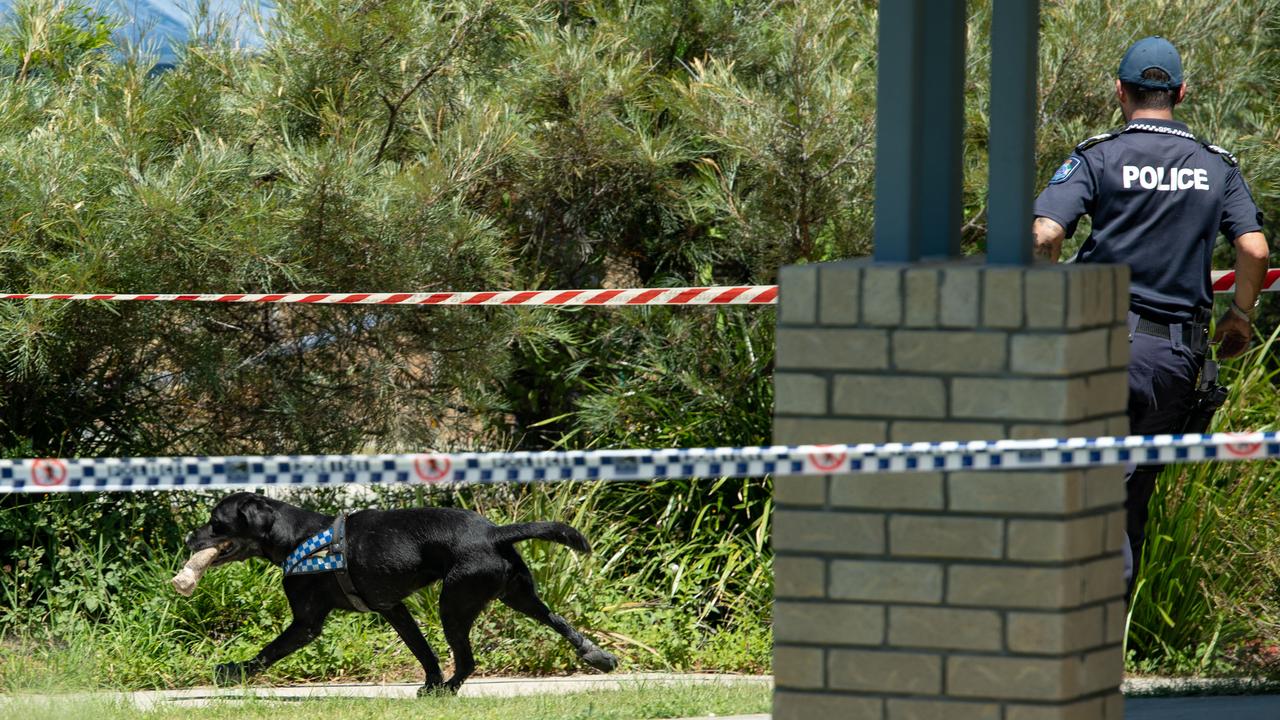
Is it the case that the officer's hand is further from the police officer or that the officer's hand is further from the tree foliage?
the tree foliage

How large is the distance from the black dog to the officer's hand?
2.72 meters

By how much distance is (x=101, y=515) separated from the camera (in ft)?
24.7

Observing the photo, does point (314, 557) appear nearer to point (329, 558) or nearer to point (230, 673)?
point (329, 558)

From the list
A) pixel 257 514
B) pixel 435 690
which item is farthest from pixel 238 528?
pixel 435 690

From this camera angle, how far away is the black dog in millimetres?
5934

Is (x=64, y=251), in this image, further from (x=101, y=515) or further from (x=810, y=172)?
(x=810, y=172)

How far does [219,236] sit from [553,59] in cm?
202

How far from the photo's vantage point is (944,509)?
359 centimetres

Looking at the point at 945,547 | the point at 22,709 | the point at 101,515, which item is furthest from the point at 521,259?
the point at 945,547

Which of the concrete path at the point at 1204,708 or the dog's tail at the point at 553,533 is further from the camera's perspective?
the dog's tail at the point at 553,533

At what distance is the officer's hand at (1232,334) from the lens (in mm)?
5617

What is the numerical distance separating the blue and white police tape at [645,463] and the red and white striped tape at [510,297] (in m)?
2.69

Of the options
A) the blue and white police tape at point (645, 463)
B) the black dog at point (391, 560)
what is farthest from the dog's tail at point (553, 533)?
the blue and white police tape at point (645, 463)

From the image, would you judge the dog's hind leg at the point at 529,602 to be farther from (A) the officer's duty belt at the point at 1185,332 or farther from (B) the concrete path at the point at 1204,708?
(A) the officer's duty belt at the point at 1185,332
